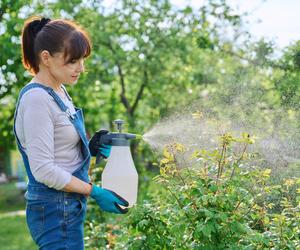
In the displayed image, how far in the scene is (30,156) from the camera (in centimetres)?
226

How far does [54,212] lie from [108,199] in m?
0.23

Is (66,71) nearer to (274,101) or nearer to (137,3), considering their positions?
(274,101)

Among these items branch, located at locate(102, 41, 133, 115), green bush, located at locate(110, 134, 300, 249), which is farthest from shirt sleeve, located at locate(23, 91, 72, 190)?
branch, located at locate(102, 41, 133, 115)

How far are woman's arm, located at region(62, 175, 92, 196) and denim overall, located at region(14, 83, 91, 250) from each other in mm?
43

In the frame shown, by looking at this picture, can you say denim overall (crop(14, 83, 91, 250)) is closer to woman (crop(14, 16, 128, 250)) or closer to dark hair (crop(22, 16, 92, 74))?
woman (crop(14, 16, 128, 250))

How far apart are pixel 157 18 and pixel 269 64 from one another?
1876 millimetres

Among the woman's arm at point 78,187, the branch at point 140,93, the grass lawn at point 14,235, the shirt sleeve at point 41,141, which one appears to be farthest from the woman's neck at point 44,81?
the branch at point 140,93

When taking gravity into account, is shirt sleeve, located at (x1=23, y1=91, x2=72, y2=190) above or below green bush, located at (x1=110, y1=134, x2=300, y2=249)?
above

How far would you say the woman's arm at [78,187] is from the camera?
2.31 m

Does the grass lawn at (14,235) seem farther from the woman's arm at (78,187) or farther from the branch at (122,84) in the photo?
the woman's arm at (78,187)

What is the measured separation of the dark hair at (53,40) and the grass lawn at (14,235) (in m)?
4.57

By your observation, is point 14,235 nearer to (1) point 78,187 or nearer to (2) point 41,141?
(1) point 78,187

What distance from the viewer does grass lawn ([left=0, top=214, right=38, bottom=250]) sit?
727 centimetres

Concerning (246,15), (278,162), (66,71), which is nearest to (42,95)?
(66,71)
